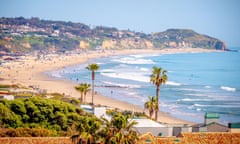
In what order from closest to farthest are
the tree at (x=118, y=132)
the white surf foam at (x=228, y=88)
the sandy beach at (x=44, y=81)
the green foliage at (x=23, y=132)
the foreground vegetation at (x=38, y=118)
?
the tree at (x=118, y=132)
the green foliage at (x=23, y=132)
the foreground vegetation at (x=38, y=118)
the sandy beach at (x=44, y=81)
the white surf foam at (x=228, y=88)

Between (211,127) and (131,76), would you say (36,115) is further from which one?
(131,76)

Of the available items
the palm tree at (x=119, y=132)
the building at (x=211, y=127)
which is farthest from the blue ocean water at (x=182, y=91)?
the palm tree at (x=119, y=132)

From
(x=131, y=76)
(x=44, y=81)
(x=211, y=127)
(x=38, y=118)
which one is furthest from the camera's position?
(x=131, y=76)

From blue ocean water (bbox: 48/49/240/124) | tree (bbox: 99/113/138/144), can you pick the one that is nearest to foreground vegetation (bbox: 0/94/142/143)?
tree (bbox: 99/113/138/144)

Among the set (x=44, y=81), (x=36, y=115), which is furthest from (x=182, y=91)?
(x=36, y=115)

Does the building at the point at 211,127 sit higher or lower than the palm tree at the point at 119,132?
lower

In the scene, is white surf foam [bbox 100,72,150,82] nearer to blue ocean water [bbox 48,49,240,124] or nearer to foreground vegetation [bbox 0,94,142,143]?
blue ocean water [bbox 48,49,240,124]

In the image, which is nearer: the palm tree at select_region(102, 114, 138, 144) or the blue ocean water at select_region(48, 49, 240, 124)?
the palm tree at select_region(102, 114, 138, 144)

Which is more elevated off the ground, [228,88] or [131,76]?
[131,76]

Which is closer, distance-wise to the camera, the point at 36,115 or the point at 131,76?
the point at 36,115

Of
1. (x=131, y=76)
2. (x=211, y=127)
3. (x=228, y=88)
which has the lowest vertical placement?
(x=228, y=88)

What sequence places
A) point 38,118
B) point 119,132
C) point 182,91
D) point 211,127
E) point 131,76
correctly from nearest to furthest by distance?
point 119,132 < point 211,127 < point 38,118 < point 182,91 < point 131,76

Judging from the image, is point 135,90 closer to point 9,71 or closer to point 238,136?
point 9,71

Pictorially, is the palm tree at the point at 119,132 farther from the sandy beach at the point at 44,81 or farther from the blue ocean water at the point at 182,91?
the blue ocean water at the point at 182,91
